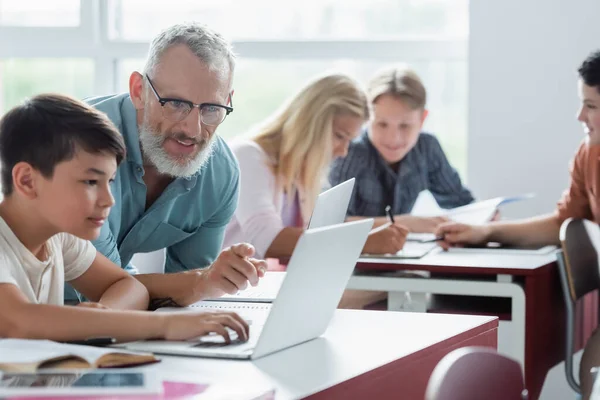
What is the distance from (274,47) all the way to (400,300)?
6.68 ft

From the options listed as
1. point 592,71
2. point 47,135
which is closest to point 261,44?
point 592,71

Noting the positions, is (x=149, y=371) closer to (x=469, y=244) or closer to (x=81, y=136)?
(x=81, y=136)

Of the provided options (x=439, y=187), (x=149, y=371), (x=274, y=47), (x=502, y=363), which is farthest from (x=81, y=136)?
(x=274, y=47)

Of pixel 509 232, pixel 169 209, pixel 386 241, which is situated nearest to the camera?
pixel 169 209

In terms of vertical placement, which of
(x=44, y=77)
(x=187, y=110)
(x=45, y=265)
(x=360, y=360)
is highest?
(x=44, y=77)

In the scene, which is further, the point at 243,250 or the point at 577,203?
the point at 577,203

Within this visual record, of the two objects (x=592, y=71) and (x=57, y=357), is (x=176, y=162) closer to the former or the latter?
(x=57, y=357)

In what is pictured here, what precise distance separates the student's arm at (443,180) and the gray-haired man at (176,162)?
1733 mm

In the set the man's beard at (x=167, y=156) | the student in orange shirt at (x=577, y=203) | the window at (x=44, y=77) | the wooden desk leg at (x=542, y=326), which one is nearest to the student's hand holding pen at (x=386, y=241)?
the student in orange shirt at (x=577, y=203)

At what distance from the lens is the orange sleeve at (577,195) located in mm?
3385

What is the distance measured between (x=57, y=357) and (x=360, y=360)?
0.46 meters

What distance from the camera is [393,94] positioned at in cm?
379

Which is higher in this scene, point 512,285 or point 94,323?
point 94,323

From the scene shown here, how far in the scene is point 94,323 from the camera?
156 centimetres
